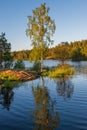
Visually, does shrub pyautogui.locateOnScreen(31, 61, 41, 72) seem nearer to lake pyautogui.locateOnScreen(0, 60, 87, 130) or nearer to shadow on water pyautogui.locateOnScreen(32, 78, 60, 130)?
lake pyautogui.locateOnScreen(0, 60, 87, 130)

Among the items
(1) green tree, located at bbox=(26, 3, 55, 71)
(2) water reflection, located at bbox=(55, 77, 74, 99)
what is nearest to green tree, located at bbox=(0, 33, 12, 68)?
(1) green tree, located at bbox=(26, 3, 55, 71)

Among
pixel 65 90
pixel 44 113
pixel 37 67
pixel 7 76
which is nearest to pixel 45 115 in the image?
pixel 44 113

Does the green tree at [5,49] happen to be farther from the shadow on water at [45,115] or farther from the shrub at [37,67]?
the shadow on water at [45,115]

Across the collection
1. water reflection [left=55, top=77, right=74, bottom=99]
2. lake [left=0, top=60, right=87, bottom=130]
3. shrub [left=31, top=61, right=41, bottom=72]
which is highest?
shrub [left=31, top=61, right=41, bottom=72]

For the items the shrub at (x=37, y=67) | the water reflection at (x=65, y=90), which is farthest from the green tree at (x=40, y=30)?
the water reflection at (x=65, y=90)

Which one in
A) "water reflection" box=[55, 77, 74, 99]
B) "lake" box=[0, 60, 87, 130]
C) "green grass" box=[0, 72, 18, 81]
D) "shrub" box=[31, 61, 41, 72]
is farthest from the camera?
"shrub" box=[31, 61, 41, 72]

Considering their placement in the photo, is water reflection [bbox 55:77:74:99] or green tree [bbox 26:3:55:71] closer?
water reflection [bbox 55:77:74:99]

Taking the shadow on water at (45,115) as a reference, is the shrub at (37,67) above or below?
above

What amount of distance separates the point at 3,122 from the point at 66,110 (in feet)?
16.2

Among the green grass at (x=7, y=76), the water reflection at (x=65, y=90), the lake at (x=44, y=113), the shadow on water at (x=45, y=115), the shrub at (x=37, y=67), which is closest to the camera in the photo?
the shadow on water at (x=45, y=115)

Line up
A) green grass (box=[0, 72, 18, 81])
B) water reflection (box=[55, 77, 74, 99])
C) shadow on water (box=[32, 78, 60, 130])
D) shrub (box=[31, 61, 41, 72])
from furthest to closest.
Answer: shrub (box=[31, 61, 41, 72])
green grass (box=[0, 72, 18, 81])
water reflection (box=[55, 77, 74, 99])
shadow on water (box=[32, 78, 60, 130])

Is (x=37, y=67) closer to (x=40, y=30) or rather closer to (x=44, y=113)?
(x=40, y=30)

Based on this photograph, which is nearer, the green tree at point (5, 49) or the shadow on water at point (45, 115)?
the shadow on water at point (45, 115)

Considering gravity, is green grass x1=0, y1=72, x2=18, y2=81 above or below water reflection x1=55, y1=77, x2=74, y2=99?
above
